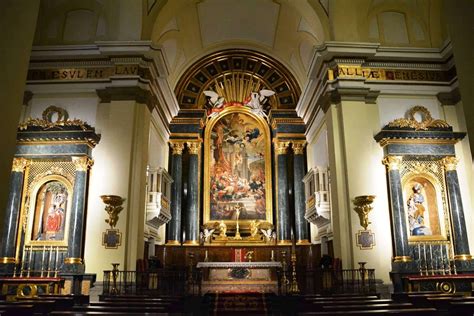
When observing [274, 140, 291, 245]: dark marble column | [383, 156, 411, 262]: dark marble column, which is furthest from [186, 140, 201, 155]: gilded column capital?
[383, 156, 411, 262]: dark marble column

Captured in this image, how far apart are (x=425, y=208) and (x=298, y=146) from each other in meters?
6.68

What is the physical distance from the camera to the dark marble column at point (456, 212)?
10.9 metres

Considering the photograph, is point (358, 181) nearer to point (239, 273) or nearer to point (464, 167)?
point (464, 167)

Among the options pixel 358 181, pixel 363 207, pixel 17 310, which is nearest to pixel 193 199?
pixel 358 181

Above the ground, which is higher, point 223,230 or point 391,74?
point 391,74

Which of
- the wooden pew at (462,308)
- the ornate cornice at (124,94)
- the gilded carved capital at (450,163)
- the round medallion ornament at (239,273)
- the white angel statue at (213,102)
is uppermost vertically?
the white angel statue at (213,102)

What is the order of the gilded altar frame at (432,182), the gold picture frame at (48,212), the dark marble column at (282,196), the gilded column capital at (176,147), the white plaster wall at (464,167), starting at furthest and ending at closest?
the gilded column capital at (176,147)
the dark marble column at (282,196)
the white plaster wall at (464,167)
the gilded altar frame at (432,182)
the gold picture frame at (48,212)

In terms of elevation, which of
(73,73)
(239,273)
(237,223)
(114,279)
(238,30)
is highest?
(238,30)

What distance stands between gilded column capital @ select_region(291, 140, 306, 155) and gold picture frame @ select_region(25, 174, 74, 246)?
9.06 meters

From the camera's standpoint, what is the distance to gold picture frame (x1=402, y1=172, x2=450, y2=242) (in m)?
11.3

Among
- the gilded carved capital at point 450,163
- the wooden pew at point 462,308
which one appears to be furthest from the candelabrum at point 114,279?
the gilded carved capital at point 450,163

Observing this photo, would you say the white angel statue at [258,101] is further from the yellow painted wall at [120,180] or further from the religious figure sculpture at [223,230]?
the yellow painted wall at [120,180]

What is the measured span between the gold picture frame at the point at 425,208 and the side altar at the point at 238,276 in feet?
12.9

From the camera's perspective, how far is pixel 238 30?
17.6 meters
